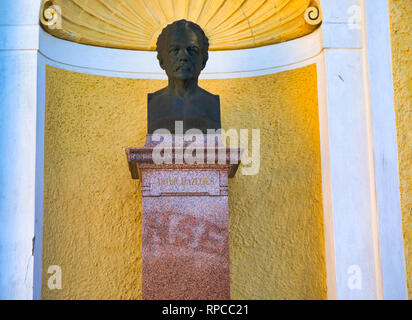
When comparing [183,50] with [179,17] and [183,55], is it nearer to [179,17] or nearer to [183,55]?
[183,55]

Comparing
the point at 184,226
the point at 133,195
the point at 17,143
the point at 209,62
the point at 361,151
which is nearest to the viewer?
the point at 184,226

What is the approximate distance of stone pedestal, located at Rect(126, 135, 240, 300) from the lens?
423 centimetres

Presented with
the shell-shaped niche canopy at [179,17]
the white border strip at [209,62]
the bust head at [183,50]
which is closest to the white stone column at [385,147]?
the white border strip at [209,62]

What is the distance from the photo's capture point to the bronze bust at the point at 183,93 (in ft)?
15.4

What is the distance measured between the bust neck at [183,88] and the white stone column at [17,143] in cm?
123

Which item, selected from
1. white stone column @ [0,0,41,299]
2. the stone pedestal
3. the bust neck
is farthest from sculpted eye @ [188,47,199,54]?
white stone column @ [0,0,41,299]

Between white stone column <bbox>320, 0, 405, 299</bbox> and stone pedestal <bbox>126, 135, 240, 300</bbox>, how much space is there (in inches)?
48.2

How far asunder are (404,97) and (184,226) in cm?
234

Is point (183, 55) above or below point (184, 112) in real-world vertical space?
above

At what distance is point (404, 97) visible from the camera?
519 centimetres

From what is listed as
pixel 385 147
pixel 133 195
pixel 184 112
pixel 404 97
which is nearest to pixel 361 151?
pixel 385 147

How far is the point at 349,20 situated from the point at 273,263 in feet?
7.67

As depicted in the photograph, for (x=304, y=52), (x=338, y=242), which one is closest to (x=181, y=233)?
(x=338, y=242)

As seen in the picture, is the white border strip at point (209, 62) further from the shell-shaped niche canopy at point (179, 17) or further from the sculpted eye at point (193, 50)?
the sculpted eye at point (193, 50)
